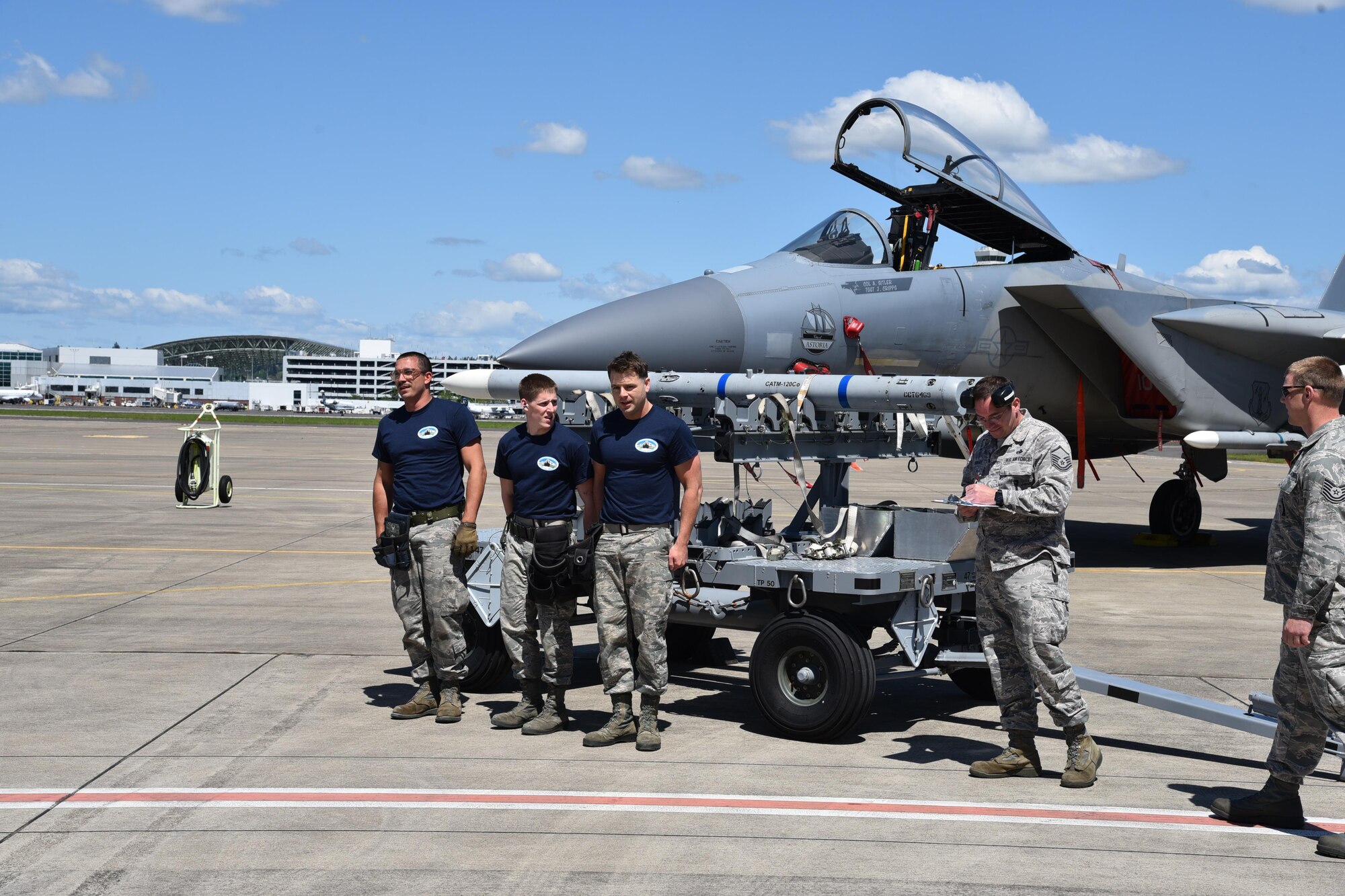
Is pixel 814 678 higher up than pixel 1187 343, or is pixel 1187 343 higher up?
pixel 1187 343

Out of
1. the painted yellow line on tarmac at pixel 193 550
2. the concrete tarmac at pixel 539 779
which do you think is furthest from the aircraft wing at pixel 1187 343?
the painted yellow line on tarmac at pixel 193 550

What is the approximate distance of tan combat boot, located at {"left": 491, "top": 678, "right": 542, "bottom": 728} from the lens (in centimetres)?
646

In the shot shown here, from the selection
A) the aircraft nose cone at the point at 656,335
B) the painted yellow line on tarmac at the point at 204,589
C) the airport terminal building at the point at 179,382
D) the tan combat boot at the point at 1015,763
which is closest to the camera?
the tan combat boot at the point at 1015,763

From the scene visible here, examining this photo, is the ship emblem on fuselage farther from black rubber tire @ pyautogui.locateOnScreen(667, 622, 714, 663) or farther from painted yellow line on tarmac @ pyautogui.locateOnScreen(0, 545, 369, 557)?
painted yellow line on tarmac @ pyautogui.locateOnScreen(0, 545, 369, 557)

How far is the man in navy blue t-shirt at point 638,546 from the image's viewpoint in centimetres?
609

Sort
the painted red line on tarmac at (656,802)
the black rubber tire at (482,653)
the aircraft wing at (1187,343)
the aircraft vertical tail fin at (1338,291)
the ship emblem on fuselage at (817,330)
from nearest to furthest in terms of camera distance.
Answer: the painted red line on tarmac at (656,802) → the black rubber tire at (482,653) → the ship emblem on fuselage at (817,330) → the aircraft wing at (1187,343) → the aircraft vertical tail fin at (1338,291)

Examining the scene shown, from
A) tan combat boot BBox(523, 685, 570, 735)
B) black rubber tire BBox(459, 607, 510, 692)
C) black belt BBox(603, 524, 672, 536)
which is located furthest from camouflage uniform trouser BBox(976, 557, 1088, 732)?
black rubber tire BBox(459, 607, 510, 692)

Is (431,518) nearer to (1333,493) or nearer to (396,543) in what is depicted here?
(396,543)

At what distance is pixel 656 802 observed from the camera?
514cm

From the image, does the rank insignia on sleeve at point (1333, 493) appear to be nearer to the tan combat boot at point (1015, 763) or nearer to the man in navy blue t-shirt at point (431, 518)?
the tan combat boot at point (1015, 763)

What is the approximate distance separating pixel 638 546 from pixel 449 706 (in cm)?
150

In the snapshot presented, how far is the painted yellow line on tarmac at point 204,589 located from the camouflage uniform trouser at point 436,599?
4767 millimetres

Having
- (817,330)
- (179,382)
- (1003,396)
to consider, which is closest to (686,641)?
(1003,396)

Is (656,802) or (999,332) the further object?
(999,332)
